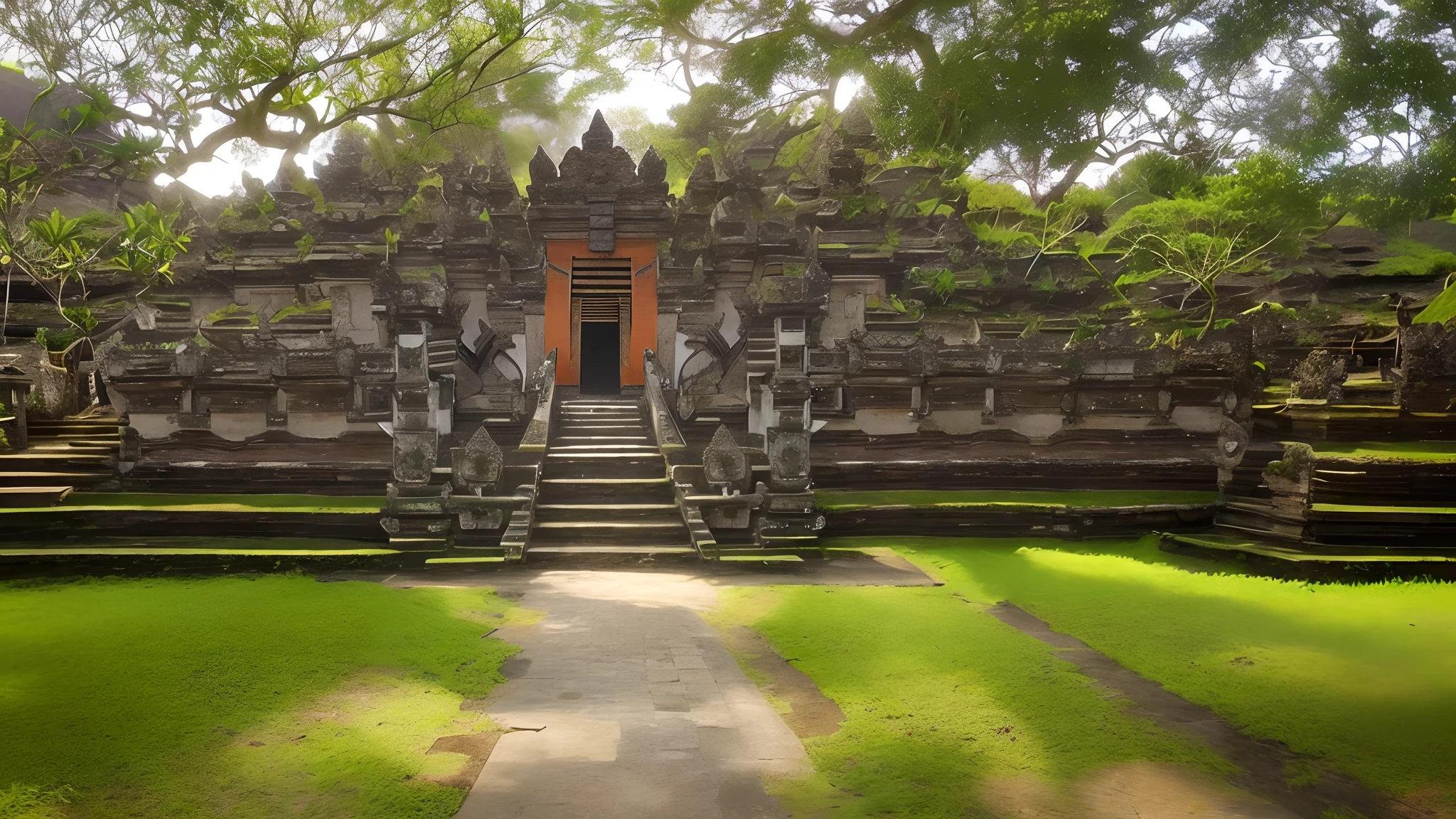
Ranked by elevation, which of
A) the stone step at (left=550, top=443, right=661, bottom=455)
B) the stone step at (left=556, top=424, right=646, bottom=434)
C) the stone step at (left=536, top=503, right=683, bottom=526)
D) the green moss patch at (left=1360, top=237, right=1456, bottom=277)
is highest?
the green moss patch at (left=1360, top=237, right=1456, bottom=277)

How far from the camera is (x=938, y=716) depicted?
16.0ft

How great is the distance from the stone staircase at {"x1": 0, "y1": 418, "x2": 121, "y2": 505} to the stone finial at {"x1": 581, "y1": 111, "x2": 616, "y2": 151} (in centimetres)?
1057

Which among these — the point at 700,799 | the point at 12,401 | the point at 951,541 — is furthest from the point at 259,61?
the point at 700,799

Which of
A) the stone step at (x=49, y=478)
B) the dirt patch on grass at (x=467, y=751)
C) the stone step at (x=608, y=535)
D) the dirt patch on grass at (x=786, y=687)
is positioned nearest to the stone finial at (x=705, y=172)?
the stone step at (x=608, y=535)

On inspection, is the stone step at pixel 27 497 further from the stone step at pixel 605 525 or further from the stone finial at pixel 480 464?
the stone step at pixel 605 525

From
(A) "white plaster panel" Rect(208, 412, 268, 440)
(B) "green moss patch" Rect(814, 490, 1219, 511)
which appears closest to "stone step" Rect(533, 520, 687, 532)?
(B) "green moss patch" Rect(814, 490, 1219, 511)

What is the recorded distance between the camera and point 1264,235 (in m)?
20.0

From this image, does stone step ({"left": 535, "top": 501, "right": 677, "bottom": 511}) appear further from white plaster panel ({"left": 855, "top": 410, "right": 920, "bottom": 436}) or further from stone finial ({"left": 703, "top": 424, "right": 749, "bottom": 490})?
white plaster panel ({"left": 855, "top": 410, "right": 920, "bottom": 436})

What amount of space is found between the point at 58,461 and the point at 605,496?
28.7 feet

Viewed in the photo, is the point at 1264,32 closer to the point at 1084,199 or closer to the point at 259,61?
the point at 1084,199

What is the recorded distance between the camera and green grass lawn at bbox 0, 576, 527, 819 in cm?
371

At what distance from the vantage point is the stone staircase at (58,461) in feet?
37.6

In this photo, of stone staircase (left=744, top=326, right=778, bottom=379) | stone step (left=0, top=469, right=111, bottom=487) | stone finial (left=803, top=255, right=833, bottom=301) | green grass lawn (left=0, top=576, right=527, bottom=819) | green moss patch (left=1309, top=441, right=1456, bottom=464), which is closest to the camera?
green grass lawn (left=0, top=576, right=527, bottom=819)

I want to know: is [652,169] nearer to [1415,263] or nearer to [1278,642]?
[1278,642]
